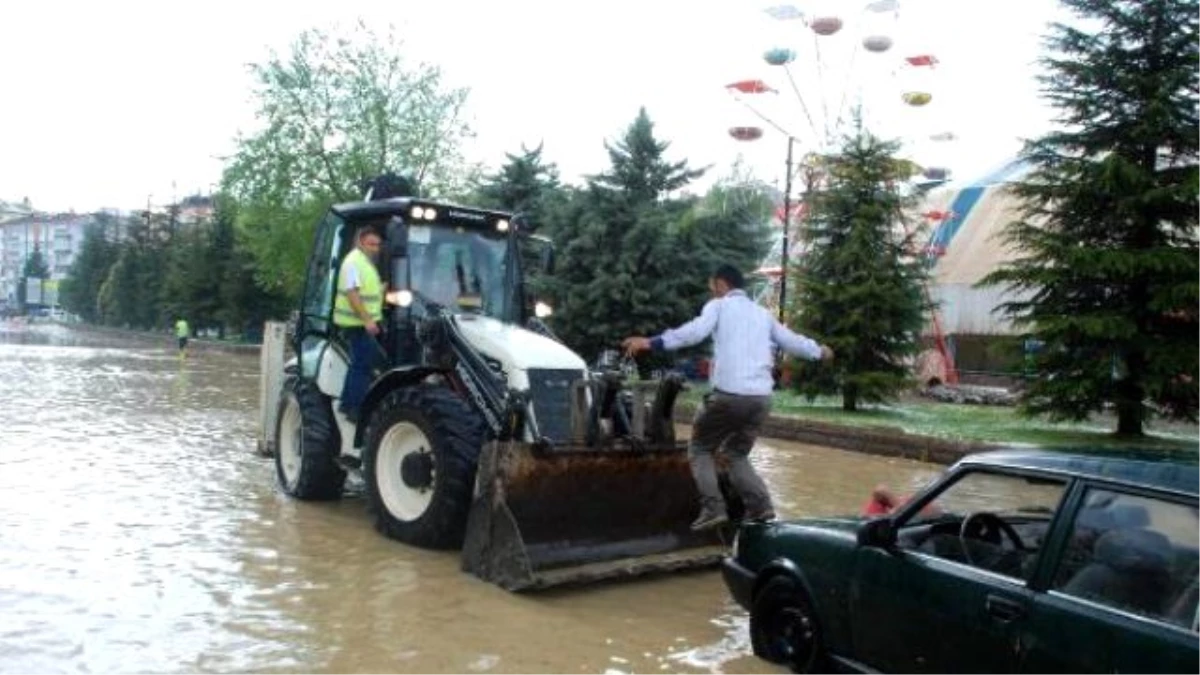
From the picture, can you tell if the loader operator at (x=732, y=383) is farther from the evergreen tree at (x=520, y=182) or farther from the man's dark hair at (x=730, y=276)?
the evergreen tree at (x=520, y=182)

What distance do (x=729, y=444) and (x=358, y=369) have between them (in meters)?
3.45

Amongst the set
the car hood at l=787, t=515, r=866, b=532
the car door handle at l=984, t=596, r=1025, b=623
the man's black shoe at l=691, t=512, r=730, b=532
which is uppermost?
the car hood at l=787, t=515, r=866, b=532

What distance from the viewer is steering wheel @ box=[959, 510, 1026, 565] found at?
498cm

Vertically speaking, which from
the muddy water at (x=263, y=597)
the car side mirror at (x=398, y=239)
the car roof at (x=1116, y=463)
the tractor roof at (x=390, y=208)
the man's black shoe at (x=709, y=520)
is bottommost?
the muddy water at (x=263, y=597)

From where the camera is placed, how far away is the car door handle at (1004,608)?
4305 millimetres

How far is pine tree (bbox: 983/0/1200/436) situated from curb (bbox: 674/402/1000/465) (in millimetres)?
2886

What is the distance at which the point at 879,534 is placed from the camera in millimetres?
5109

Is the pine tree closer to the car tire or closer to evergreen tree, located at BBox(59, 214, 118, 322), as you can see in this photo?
the car tire

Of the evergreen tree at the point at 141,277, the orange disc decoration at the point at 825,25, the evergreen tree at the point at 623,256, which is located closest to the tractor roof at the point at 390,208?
the evergreen tree at the point at 623,256

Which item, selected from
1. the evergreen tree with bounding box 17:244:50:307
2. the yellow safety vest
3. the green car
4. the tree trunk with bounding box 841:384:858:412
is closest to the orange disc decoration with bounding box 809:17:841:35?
the tree trunk with bounding box 841:384:858:412

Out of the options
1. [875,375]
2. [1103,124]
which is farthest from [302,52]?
[1103,124]

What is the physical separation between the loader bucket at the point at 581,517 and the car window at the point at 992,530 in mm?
2562

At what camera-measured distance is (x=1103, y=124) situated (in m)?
17.9

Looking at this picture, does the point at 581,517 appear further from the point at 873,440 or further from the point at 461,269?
the point at 873,440
